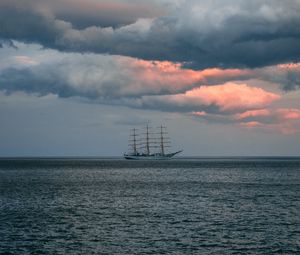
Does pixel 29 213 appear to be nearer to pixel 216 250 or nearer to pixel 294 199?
pixel 216 250

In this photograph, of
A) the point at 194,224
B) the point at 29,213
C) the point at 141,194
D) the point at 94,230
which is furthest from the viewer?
the point at 141,194

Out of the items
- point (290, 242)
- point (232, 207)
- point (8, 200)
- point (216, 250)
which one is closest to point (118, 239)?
point (216, 250)

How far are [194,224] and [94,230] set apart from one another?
1143 cm

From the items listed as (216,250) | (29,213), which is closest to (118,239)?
(216,250)

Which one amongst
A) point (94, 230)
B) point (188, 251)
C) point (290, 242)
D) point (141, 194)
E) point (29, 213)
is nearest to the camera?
point (188, 251)

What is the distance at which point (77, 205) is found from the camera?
74562mm

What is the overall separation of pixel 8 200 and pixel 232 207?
120 ft

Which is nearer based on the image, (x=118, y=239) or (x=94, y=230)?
(x=118, y=239)

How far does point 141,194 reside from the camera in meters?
93.0

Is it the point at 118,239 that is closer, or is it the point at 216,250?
the point at 216,250

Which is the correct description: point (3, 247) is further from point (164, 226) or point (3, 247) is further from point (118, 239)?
point (164, 226)

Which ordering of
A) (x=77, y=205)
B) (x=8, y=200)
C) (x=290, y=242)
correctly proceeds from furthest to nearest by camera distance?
(x=8, y=200) → (x=77, y=205) → (x=290, y=242)

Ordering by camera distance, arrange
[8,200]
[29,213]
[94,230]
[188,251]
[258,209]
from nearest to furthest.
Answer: [188,251] → [94,230] → [29,213] → [258,209] → [8,200]

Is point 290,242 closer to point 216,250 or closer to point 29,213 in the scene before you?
point 216,250
